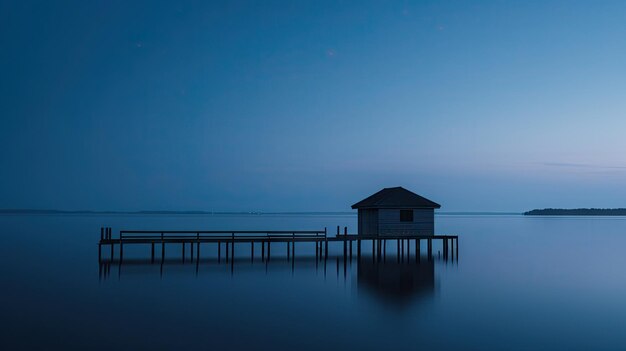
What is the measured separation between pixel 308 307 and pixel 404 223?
1719 centimetres

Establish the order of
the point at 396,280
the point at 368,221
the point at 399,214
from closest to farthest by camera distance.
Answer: the point at 396,280
the point at 399,214
the point at 368,221

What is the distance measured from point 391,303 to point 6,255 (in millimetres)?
38390

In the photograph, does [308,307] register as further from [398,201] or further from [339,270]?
[398,201]

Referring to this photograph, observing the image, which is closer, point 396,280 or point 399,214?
point 396,280

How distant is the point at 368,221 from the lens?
1628 inches

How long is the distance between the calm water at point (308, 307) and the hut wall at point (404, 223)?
2.55 metres

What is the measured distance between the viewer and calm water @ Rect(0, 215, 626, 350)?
18.5 metres

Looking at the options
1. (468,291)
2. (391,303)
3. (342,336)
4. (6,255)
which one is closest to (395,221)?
(468,291)

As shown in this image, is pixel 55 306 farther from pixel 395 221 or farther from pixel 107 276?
pixel 395 221

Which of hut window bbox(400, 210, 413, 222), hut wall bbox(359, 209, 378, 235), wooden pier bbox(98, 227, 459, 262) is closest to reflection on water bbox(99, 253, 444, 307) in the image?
wooden pier bbox(98, 227, 459, 262)

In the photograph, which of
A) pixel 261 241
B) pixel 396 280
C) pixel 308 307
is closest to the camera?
pixel 308 307

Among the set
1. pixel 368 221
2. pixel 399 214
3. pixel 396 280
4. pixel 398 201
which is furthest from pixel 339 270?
pixel 398 201

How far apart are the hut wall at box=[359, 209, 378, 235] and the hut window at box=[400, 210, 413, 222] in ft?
6.34

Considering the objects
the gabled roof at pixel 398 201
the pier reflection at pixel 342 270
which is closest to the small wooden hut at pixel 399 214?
the gabled roof at pixel 398 201
